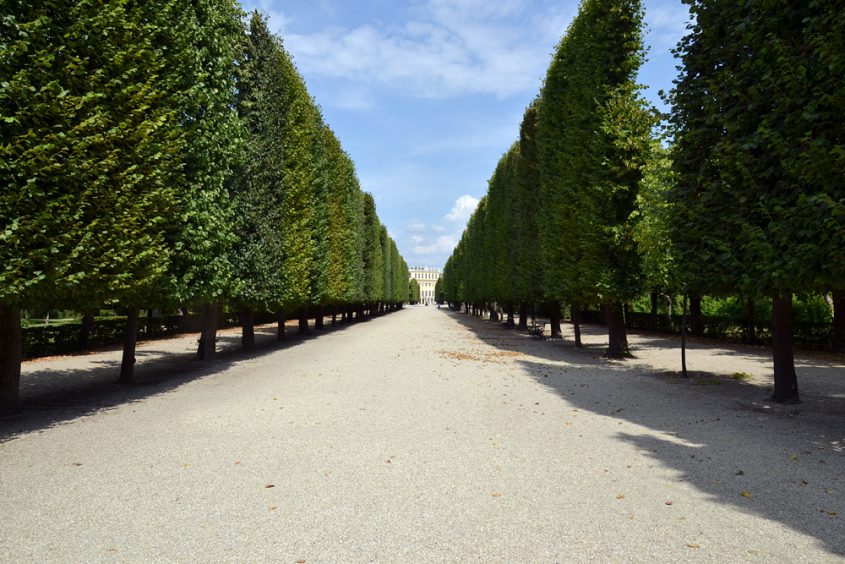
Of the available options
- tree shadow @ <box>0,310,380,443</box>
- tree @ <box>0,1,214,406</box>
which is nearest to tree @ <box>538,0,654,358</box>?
tree shadow @ <box>0,310,380,443</box>

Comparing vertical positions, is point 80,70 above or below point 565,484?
above

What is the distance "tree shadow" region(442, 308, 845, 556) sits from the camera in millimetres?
5664

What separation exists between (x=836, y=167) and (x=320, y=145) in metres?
25.3

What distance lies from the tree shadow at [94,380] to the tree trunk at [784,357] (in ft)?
46.6

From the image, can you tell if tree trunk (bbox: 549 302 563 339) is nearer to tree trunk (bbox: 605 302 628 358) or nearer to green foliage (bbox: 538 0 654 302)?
green foliage (bbox: 538 0 654 302)

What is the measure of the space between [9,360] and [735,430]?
44.4ft

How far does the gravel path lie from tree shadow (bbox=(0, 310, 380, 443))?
0.15 metres

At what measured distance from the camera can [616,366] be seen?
17.6 m

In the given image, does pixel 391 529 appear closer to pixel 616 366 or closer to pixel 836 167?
pixel 836 167

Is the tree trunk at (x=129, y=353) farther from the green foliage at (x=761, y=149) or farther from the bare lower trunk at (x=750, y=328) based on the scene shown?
the bare lower trunk at (x=750, y=328)

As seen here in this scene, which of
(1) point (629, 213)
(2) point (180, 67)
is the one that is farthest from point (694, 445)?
(2) point (180, 67)

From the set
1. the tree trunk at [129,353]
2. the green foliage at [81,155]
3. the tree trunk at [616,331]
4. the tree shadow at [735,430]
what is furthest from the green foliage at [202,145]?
the tree trunk at [616,331]

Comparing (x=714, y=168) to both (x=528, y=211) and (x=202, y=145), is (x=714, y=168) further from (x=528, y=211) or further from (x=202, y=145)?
(x=528, y=211)

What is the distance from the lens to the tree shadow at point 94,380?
392 inches
